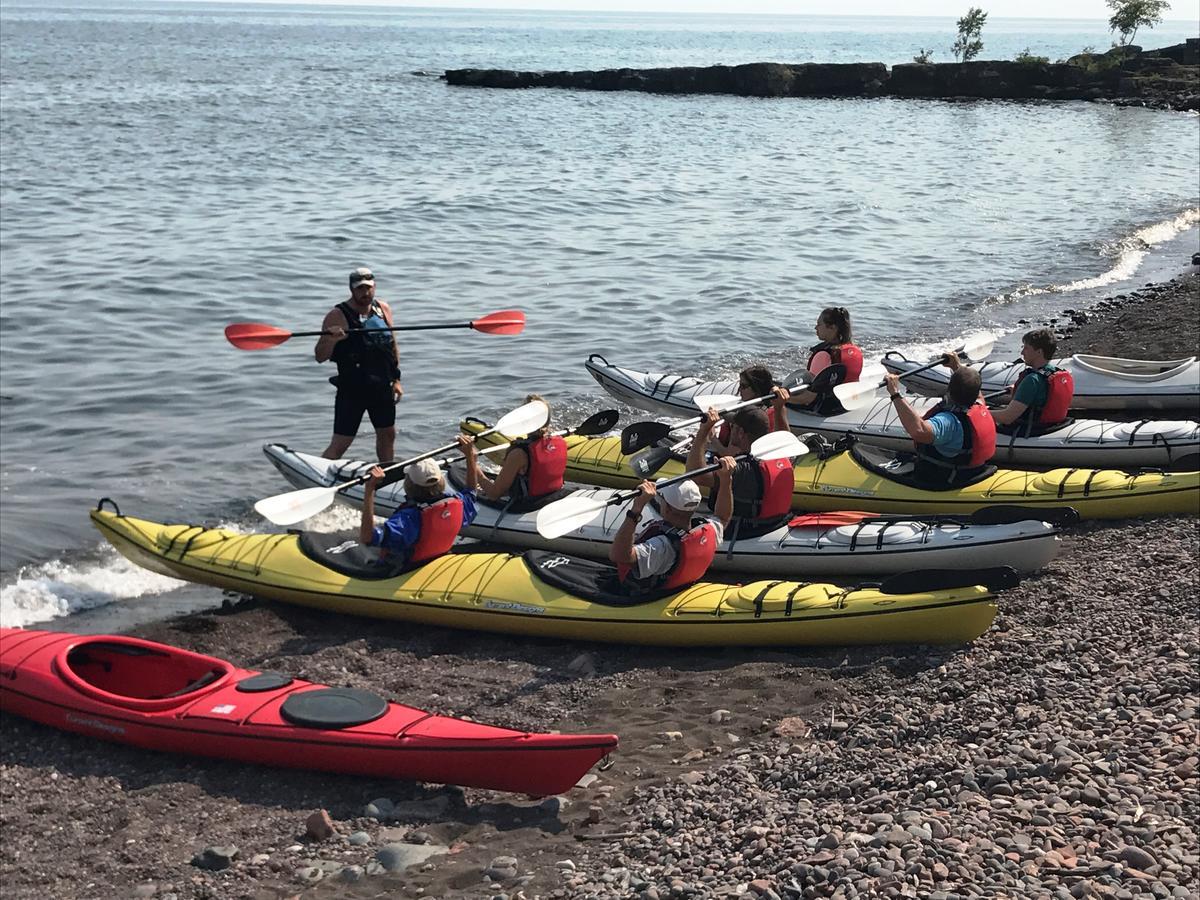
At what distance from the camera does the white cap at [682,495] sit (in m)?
7.03

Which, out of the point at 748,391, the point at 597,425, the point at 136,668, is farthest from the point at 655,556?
the point at 597,425

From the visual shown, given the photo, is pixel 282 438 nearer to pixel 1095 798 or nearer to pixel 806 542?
pixel 806 542

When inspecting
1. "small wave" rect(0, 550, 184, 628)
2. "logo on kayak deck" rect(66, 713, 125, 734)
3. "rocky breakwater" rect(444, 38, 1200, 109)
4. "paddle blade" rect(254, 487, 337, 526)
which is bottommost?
"small wave" rect(0, 550, 184, 628)

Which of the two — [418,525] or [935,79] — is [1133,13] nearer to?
[935,79]

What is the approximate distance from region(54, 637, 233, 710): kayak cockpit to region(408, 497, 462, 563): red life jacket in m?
1.52

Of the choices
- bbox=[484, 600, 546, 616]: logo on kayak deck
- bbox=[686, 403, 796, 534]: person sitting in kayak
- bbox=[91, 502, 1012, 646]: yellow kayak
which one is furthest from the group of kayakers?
bbox=[484, 600, 546, 616]: logo on kayak deck

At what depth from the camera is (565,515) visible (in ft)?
25.4

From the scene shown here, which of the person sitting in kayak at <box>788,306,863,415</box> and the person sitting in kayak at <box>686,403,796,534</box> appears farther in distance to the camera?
the person sitting in kayak at <box>788,306,863,415</box>

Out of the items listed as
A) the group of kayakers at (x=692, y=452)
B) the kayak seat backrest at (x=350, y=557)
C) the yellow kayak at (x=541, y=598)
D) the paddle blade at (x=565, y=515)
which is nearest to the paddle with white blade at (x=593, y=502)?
the paddle blade at (x=565, y=515)

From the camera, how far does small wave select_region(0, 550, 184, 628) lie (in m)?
8.77

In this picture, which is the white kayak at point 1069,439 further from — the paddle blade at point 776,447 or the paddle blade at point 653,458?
the paddle blade at point 776,447

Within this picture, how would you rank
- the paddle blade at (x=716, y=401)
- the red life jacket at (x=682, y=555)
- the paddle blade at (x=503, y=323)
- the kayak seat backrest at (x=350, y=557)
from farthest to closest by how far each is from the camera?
the paddle blade at (x=503, y=323) < the paddle blade at (x=716, y=401) < the kayak seat backrest at (x=350, y=557) < the red life jacket at (x=682, y=555)

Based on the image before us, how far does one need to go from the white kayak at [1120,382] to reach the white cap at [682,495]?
4.69m

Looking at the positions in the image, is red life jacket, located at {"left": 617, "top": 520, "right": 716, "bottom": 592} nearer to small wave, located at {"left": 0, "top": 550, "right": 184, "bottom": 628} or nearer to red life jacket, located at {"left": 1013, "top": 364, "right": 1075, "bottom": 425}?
small wave, located at {"left": 0, "top": 550, "right": 184, "bottom": 628}
